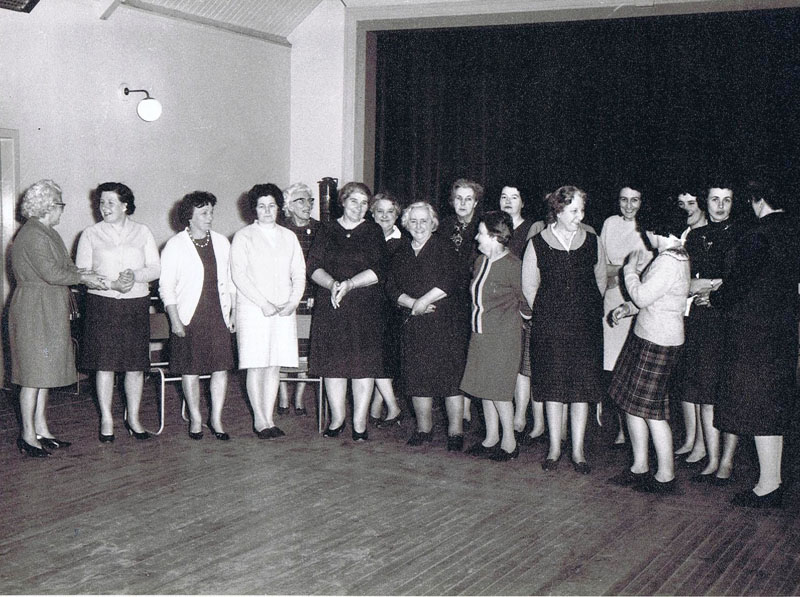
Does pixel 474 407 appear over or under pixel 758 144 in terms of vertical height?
under

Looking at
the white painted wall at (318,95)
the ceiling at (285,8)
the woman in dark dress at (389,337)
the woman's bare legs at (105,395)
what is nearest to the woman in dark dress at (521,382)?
the woman in dark dress at (389,337)

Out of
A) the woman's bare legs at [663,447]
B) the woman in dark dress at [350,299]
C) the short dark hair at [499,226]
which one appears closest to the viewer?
the woman's bare legs at [663,447]

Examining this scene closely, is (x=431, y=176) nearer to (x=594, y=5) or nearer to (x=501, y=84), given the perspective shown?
(x=501, y=84)

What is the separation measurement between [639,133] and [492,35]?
181cm

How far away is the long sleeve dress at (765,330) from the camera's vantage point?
438 centimetres

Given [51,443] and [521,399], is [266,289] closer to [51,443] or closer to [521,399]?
[51,443]

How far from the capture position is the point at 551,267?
16.3 ft

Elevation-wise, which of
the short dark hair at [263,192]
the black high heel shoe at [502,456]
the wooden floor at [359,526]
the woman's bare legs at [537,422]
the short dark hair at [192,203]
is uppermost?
the short dark hair at [263,192]

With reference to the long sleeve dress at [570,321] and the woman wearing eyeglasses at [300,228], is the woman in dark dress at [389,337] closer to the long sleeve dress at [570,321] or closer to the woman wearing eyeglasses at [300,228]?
the woman wearing eyeglasses at [300,228]

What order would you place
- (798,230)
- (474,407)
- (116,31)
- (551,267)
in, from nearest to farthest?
(798,230), (551,267), (474,407), (116,31)

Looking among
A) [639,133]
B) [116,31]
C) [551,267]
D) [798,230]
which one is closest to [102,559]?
[551,267]

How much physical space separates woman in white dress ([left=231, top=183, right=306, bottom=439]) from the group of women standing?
1 centimetres

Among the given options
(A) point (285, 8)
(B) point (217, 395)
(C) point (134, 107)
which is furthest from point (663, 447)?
(A) point (285, 8)

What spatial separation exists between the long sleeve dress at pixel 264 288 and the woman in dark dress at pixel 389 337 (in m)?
0.62
